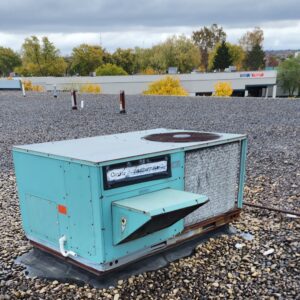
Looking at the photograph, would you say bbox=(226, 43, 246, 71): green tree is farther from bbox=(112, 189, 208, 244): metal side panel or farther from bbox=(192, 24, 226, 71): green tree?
bbox=(112, 189, 208, 244): metal side panel

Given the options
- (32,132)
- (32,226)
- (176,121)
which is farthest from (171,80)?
(32,226)

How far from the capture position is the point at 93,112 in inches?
622

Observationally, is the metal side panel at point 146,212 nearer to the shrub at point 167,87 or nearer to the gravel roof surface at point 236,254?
the gravel roof surface at point 236,254

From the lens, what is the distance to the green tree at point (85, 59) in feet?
208

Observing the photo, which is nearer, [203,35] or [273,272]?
[273,272]

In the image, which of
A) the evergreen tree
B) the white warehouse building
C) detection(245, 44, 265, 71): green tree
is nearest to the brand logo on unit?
the white warehouse building

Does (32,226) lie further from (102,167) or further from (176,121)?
(176,121)

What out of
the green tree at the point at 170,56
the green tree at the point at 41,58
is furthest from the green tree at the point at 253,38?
the green tree at the point at 41,58

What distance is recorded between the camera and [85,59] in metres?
A: 63.8

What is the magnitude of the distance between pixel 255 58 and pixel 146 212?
8248 cm

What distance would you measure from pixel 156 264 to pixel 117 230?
0.81 m

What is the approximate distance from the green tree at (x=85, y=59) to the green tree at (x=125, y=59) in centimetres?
302

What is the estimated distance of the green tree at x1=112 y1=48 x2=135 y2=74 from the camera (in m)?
66.4

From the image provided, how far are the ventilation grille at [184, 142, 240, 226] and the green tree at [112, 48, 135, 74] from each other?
64889 millimetres
